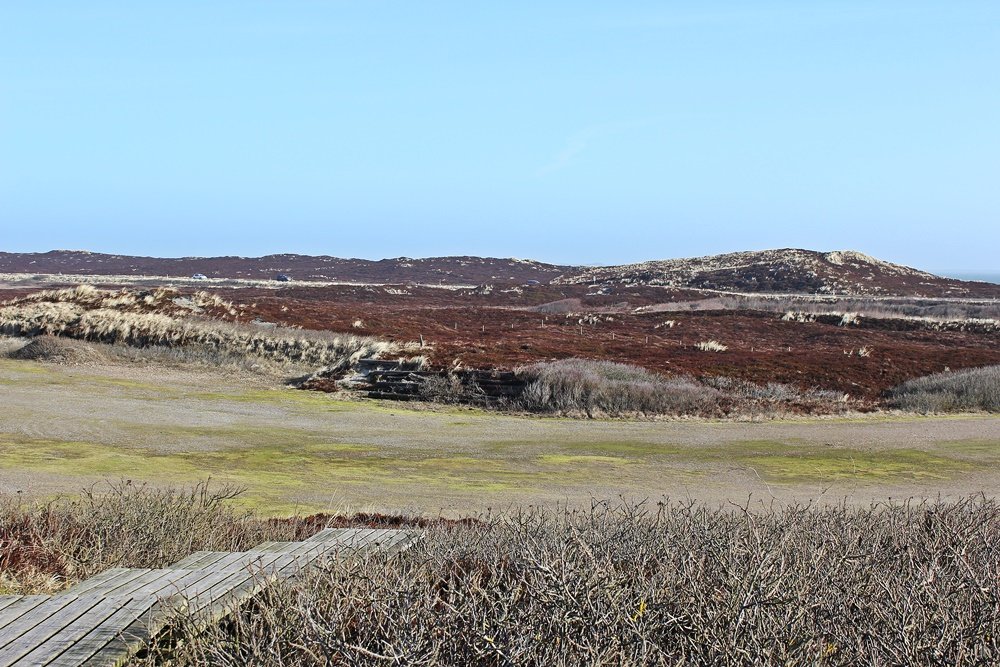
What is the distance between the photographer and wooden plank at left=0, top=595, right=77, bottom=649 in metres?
4.53

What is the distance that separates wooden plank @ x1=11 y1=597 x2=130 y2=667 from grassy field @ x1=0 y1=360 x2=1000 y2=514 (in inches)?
239

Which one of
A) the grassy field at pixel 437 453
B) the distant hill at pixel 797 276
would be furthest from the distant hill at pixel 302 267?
the grassy field at pixel 437 453

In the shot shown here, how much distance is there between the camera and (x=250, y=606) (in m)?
4.77

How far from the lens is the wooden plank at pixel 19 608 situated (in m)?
4.76

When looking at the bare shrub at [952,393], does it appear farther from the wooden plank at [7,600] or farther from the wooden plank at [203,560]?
the wooden plank at [7,600]

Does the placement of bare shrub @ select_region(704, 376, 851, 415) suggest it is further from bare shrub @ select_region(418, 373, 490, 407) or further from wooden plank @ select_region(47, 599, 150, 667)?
wooden plank @ select_region(47, 599, 150, 667)

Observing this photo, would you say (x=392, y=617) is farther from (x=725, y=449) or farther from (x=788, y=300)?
(x=788, y=300)

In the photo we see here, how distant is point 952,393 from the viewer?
75.7 feet

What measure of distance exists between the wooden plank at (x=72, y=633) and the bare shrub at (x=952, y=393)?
838 inches

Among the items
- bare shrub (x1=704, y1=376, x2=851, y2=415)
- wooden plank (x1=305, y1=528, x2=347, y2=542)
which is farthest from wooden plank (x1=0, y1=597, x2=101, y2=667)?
bare shrub (x1=704, y1=376, x2=851, y2=415)

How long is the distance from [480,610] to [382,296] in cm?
6517

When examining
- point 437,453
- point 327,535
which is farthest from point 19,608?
point 437,453

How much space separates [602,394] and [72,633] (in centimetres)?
1782

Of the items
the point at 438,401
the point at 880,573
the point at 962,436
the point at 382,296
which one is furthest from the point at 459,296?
the point at 880,573
